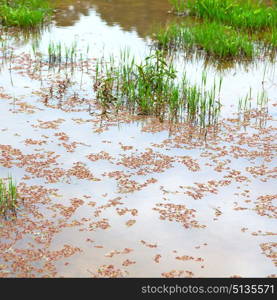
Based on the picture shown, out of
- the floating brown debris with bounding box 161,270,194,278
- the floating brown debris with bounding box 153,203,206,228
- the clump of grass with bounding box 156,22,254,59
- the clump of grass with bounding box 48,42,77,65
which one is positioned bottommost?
the floating brown debris with bounding box 161,270,194,278

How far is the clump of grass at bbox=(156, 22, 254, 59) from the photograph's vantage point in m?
9.91

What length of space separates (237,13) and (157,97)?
4999 millimetres

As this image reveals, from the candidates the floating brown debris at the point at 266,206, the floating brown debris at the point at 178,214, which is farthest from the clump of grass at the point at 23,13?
the floating brown debris at the point at 266,206

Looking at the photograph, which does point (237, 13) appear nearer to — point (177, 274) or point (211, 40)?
point (211, 40)

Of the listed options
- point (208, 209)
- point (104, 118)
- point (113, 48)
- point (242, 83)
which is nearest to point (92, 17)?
point (113, 48)

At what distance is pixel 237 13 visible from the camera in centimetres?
1193

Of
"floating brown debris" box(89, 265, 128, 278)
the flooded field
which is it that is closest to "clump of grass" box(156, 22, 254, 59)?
the flooded field

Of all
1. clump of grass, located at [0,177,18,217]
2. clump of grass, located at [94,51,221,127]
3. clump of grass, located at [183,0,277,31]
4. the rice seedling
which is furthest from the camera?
the rice seedling

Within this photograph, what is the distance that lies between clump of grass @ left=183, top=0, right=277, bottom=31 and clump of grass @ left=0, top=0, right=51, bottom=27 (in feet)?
11.1

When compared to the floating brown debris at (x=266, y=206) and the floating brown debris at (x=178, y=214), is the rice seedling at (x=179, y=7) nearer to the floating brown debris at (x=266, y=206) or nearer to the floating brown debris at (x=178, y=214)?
the floating brown debris at (x=266, y=206)

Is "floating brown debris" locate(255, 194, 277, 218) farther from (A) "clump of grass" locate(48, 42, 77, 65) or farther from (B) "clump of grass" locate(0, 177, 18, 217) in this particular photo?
(A) "clump of grass" locate(48, 42, 77, 65)

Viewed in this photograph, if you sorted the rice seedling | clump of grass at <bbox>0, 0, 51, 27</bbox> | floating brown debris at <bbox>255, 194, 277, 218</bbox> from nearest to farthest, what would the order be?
floating brown debris at <bbox>255, 194, 277, 218</bbox>, clump of grass at <bbox>0, 0, 51, 27</bbox>, the rice seedling

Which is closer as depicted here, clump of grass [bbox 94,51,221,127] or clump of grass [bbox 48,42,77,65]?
clump of grass [bbox 94,51,221,127]

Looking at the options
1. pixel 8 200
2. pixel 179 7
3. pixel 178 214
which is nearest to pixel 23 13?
pixel 179 7
